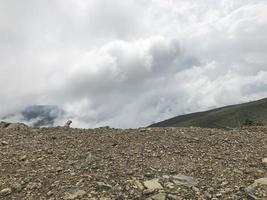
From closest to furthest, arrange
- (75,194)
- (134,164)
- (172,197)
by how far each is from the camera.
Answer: (172,197)
(75,194)
(134,164)

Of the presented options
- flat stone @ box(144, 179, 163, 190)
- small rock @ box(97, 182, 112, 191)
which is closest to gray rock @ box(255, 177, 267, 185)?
flat stone @ box(144, 179, 163, 190)

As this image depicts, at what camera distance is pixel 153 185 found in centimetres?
1407

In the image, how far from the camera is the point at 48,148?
59.0 ft

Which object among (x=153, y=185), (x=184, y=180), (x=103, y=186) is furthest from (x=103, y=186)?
(x=184, y=180)

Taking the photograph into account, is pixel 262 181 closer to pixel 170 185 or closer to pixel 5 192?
pixel 170 185

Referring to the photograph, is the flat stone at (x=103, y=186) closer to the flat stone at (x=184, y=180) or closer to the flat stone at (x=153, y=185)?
the flat stone at (x=153, y=185)

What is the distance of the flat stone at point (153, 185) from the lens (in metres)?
13.9

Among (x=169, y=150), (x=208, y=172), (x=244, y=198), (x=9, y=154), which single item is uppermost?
(x=9, y=154)

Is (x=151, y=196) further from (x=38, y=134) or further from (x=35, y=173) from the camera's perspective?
(x=38, y=134)

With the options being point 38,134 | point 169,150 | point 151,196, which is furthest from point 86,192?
point 38,134

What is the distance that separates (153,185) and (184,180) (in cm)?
105

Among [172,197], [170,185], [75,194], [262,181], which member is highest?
[75,194]

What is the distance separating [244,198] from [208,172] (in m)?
1.89

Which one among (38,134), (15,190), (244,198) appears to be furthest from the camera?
(38,134)
